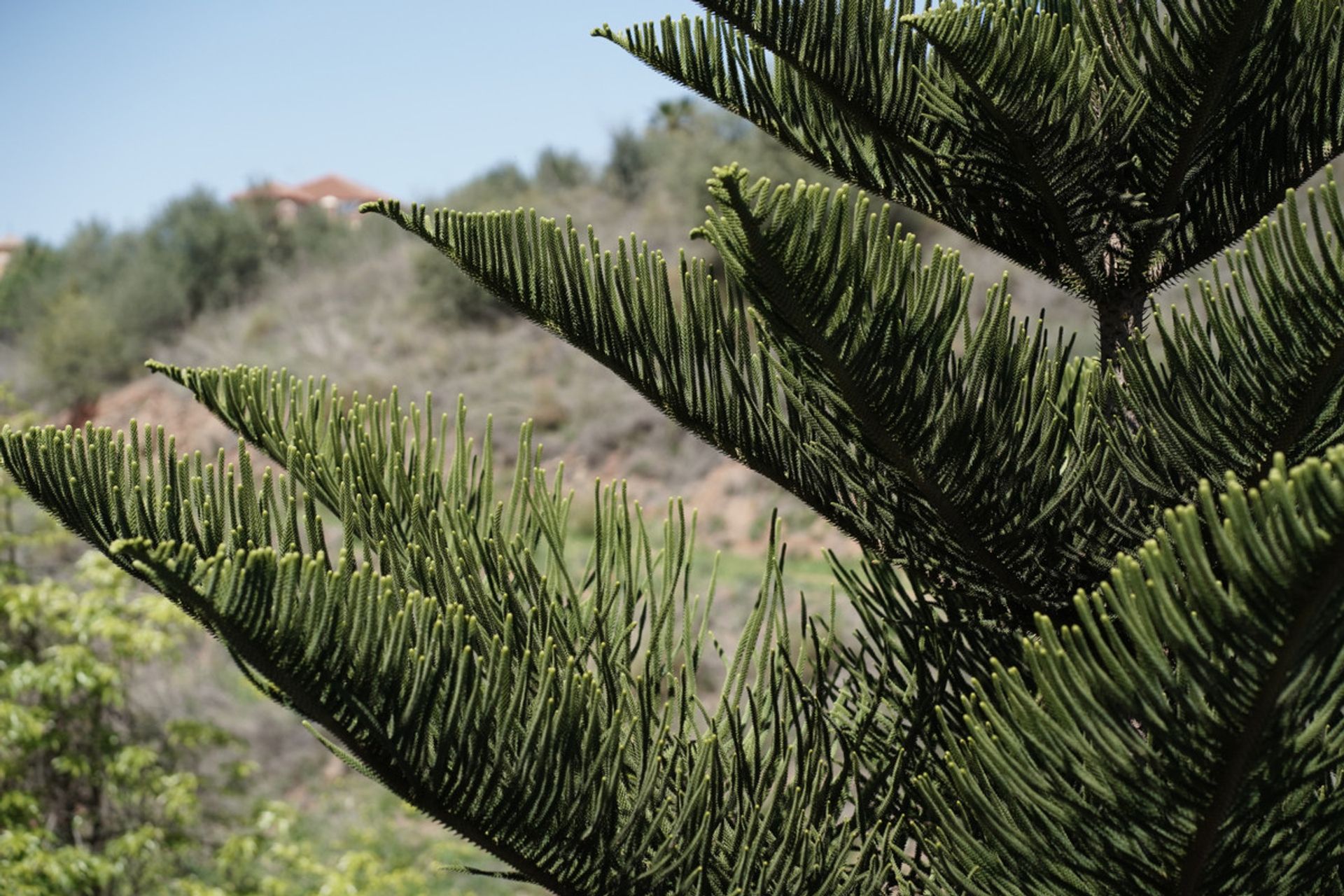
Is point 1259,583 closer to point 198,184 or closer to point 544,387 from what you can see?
point 544,387

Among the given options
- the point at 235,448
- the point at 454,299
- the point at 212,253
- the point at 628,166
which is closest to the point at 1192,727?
the point at 235,448

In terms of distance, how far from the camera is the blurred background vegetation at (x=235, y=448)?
5.67 meters

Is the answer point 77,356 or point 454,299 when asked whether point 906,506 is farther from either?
point 77,356

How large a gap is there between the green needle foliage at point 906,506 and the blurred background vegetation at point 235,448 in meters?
1.20

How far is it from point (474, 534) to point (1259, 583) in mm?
1334

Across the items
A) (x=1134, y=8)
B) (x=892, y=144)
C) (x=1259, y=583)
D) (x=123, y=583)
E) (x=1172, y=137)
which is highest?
(x=1134, y=8)

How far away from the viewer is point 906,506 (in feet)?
5.84

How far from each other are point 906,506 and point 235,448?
66.0ft

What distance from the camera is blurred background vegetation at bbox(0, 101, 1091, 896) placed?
5.67 meters

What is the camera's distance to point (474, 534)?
2070 millimetres

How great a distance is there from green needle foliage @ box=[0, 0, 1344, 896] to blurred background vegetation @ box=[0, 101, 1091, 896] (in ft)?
3.93

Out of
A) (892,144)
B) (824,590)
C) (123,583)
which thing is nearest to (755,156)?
(824,590)

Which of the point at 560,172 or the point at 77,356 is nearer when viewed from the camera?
the point at 77,356

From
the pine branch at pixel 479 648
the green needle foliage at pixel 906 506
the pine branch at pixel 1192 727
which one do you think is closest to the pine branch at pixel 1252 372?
the green needle foliage at pixel 906 506
